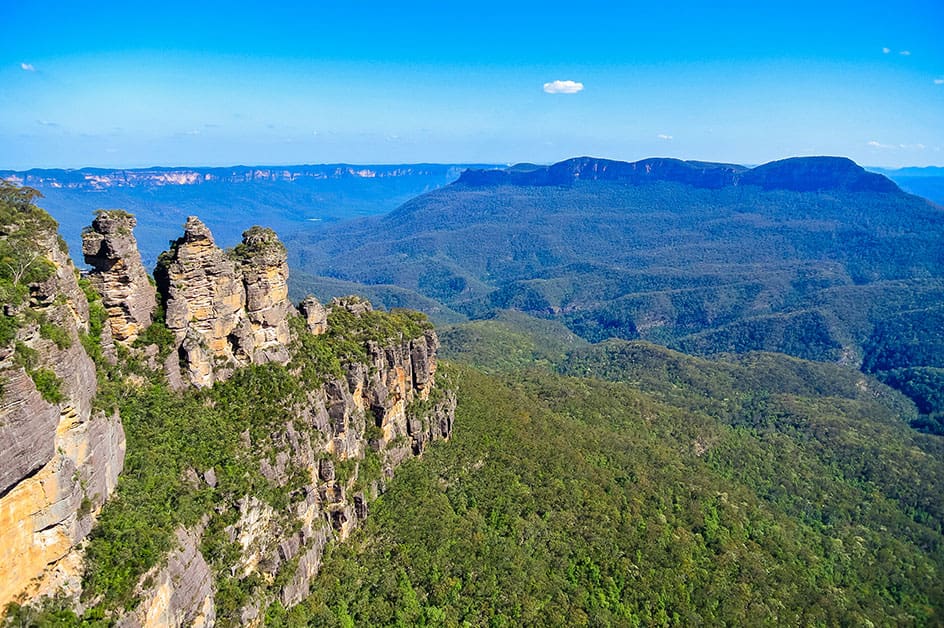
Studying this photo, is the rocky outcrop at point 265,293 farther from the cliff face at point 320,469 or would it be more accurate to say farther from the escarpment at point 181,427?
the cliff face at point 320,469

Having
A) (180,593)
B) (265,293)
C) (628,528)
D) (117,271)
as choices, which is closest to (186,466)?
(180,593)

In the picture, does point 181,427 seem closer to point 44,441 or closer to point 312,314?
point 44,441

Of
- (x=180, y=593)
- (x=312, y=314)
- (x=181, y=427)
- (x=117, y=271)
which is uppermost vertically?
(x=117, y=271)

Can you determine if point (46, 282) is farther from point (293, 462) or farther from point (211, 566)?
point (293, 462)

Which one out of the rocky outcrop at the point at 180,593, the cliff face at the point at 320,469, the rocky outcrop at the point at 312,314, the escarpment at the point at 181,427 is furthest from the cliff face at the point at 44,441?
the rocky outcrop at the point at 312,314

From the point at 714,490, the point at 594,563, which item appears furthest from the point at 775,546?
the point at 594,563

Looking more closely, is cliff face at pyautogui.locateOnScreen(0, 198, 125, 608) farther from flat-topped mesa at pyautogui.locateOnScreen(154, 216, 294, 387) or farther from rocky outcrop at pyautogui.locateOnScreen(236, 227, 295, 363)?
rocky outcrop at pyautogui.locateOnScreen(236, 227, 295, 363)
